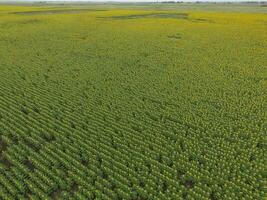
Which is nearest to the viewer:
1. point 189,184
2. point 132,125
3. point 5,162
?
point 189,184

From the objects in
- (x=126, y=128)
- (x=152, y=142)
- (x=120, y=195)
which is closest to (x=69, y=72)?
(x=126, y=128)

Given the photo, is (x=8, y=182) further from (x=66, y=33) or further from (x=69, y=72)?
(x=66, y=33)

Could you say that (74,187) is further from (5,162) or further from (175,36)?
(175,36)

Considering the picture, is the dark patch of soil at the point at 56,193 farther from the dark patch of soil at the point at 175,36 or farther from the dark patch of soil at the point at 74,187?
the dark patch of soil at the point at 175,36

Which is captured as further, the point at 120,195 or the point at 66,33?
the point at 66,33

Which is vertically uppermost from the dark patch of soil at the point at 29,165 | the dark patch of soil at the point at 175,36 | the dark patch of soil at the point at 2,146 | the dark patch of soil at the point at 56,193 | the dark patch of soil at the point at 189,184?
the dark patch of soil at the point at 175,36

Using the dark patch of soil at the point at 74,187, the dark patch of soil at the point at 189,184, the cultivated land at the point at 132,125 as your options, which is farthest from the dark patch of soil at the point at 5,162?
the dark patch of soil at the point at 189,184

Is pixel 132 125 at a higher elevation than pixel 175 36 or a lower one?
lower

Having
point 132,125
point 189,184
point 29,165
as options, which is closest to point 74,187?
point 29,165
